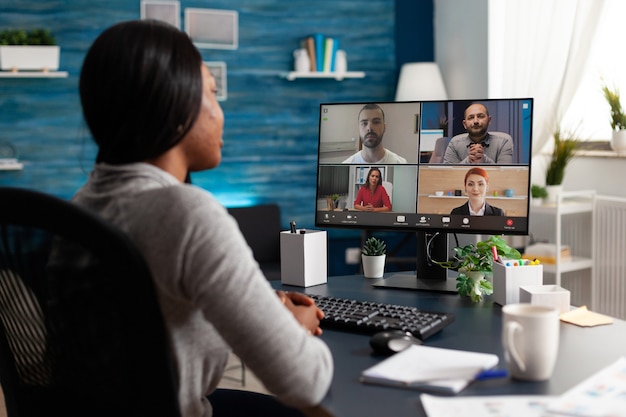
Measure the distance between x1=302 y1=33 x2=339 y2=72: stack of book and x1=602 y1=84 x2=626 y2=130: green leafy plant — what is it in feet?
5.44

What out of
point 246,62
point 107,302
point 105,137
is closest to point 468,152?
point 105,137

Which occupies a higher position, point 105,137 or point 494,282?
point 105,137

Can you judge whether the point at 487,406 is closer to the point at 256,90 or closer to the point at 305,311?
the point at 305,311

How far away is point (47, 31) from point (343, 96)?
1.76 m

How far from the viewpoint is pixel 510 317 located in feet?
4.28

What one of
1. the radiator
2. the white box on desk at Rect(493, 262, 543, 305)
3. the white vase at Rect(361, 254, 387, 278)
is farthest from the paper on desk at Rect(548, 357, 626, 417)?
the radiator

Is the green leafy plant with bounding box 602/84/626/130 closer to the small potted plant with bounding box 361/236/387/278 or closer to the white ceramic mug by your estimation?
the small potted plant with bounding box 361/236/387/278

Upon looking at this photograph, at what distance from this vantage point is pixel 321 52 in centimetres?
477

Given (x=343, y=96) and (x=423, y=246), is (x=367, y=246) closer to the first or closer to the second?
(x=423, y=246)

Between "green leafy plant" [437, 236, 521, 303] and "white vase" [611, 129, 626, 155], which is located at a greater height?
"white vase" [611, 129, 626, 155]

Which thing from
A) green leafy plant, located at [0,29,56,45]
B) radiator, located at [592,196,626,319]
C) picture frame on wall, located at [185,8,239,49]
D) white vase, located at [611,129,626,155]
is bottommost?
radiator, located at [592,196,626,319]

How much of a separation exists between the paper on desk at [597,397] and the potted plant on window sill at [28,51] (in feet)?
12.1

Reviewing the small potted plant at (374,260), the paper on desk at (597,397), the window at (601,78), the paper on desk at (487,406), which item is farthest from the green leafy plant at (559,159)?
the paper on desk at (487,406)

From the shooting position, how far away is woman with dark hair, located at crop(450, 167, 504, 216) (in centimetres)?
202
